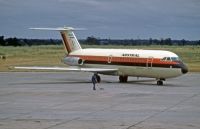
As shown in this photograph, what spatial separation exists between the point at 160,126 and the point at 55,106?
26.0 ft

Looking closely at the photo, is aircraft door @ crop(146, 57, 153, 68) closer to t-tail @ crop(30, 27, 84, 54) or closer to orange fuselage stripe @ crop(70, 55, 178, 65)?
orange fuselage stripe @ crop(70, 55, 178, 65)

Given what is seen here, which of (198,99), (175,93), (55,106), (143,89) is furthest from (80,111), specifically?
(143,89)

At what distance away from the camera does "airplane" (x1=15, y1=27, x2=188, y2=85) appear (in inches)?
1660

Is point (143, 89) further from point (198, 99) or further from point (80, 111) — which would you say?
point (80, 111)

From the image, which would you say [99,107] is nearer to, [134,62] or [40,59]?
[134,62]

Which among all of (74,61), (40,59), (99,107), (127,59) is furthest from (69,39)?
(40,59)

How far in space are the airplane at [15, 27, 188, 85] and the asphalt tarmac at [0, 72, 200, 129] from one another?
9.17 feet

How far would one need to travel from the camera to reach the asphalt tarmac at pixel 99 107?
69.7 ft

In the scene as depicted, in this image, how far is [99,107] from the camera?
26953 millimetres

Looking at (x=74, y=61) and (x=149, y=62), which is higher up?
(x=149, y=62)

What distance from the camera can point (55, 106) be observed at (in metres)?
27.4

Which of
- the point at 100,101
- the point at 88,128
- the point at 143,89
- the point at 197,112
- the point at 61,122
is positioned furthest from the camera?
the point at 143,89

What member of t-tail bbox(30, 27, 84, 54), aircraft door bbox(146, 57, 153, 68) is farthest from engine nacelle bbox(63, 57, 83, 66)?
aircraft door bbox(146, 57, 153, 68)

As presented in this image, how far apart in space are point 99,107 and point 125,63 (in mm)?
17700
